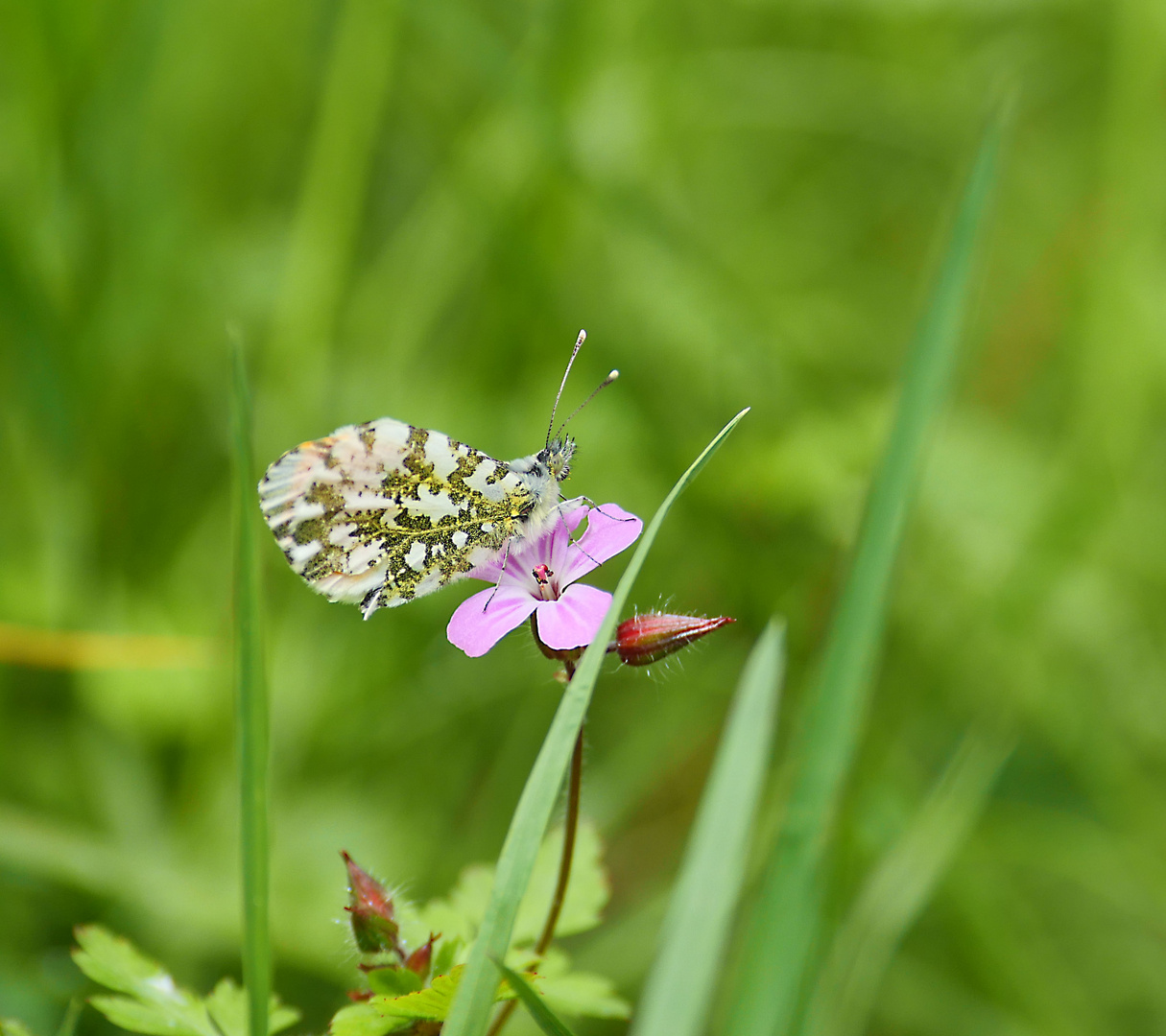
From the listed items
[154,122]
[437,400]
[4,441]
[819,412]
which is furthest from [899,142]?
[4,441]

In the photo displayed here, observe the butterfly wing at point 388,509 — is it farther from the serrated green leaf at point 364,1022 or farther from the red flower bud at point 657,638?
the serrated green leaf at point 364,1022

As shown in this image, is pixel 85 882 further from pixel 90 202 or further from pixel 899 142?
pixel 899 142

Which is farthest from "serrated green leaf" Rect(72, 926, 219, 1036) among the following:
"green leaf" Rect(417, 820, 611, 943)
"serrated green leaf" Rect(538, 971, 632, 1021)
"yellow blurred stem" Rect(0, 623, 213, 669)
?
"yellow blurred stem" Rect(0, 623, 213, 669)

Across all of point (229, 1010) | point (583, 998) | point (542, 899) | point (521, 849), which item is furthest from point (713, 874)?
point (229, 1010)

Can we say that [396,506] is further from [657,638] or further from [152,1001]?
[152,1001]

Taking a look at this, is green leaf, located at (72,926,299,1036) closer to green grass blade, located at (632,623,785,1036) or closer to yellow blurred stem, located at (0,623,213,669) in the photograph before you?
green grass blade, located at (632,623,785,1036)

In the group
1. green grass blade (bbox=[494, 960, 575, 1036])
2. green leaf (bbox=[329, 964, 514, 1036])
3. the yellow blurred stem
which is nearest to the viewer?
green grass blade (bbox=[494, 960, 575, 1036])
